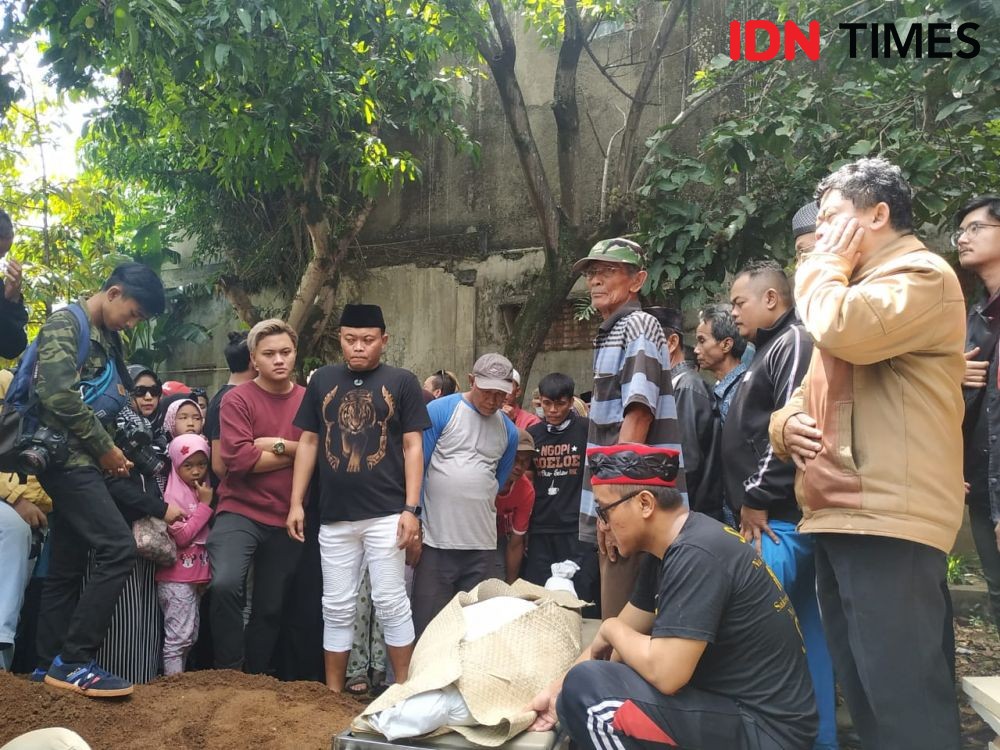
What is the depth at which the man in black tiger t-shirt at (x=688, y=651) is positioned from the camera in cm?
257

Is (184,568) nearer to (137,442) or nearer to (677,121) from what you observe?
(137,442)

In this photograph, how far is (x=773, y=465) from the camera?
3.18 meters

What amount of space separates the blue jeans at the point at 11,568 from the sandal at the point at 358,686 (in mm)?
1680

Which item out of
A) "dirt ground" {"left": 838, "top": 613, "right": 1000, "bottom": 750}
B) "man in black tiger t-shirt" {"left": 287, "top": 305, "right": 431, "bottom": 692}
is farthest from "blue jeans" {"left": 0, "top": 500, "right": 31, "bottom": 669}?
"dirt ground" {"left": 838, "top": 613, "right": 1000, "bottom": 750}

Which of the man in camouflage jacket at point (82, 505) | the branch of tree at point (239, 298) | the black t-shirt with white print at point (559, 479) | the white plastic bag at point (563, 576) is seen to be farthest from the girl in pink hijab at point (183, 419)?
the branch of tree at point (239, 298)

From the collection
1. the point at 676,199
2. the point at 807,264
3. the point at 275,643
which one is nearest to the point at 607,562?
the point at 807,264

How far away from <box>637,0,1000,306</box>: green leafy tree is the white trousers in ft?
9.15

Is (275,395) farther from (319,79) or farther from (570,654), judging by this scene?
(319,79)

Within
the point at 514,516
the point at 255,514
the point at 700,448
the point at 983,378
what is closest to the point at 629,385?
the point at 700,448

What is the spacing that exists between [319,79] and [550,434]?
11.2 feet

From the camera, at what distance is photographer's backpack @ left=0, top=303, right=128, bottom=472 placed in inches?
150

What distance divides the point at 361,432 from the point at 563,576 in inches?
52.7

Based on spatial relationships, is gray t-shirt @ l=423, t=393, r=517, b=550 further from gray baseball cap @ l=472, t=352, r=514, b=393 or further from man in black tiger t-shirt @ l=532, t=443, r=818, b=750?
man in black tiger t-shirt @ l=532, t=443, r=818, b=750

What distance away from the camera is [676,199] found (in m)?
6.12
